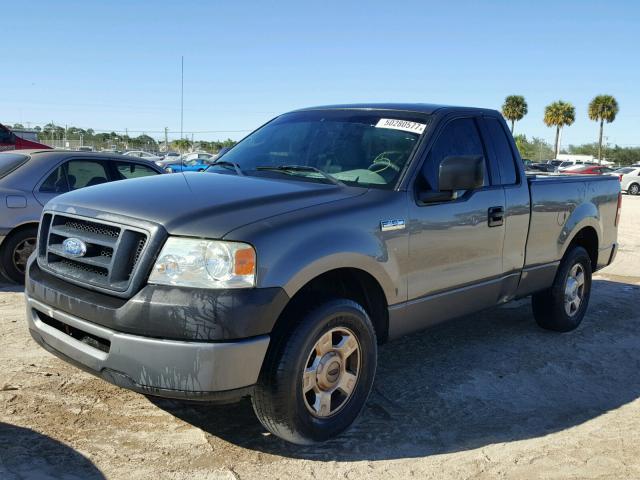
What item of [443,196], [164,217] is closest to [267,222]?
[164,217]

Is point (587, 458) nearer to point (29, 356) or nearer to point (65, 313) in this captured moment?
point (65, 313)

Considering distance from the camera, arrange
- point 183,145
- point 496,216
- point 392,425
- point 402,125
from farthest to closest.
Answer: point 183,145, point 496,216, point 402,125, point 392,425

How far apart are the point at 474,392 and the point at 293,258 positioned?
1.98 m

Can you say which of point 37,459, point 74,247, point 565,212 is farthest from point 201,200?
point 565,212

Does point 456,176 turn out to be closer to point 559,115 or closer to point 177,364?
point 177,364

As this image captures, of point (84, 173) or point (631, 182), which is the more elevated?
point (84, 173)

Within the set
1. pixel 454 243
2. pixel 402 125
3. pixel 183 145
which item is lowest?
pixel 454 243

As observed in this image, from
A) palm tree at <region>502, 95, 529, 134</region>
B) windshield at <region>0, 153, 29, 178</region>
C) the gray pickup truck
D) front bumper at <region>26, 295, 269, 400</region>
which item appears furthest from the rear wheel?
palm tree at <region>502, 95, 529, 134</region>

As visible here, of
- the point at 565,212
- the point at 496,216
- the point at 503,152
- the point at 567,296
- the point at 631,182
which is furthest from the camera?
the point at 631,182

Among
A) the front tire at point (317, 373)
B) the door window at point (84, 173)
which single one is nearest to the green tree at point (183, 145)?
the door window at point (84, 173)

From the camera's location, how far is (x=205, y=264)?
301 centimetres

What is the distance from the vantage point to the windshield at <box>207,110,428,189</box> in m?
Result: 4.11

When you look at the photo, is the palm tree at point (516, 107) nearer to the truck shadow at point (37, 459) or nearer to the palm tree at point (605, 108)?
the palm tree at point (605, 108)

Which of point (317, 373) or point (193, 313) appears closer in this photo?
point (193, 313)
